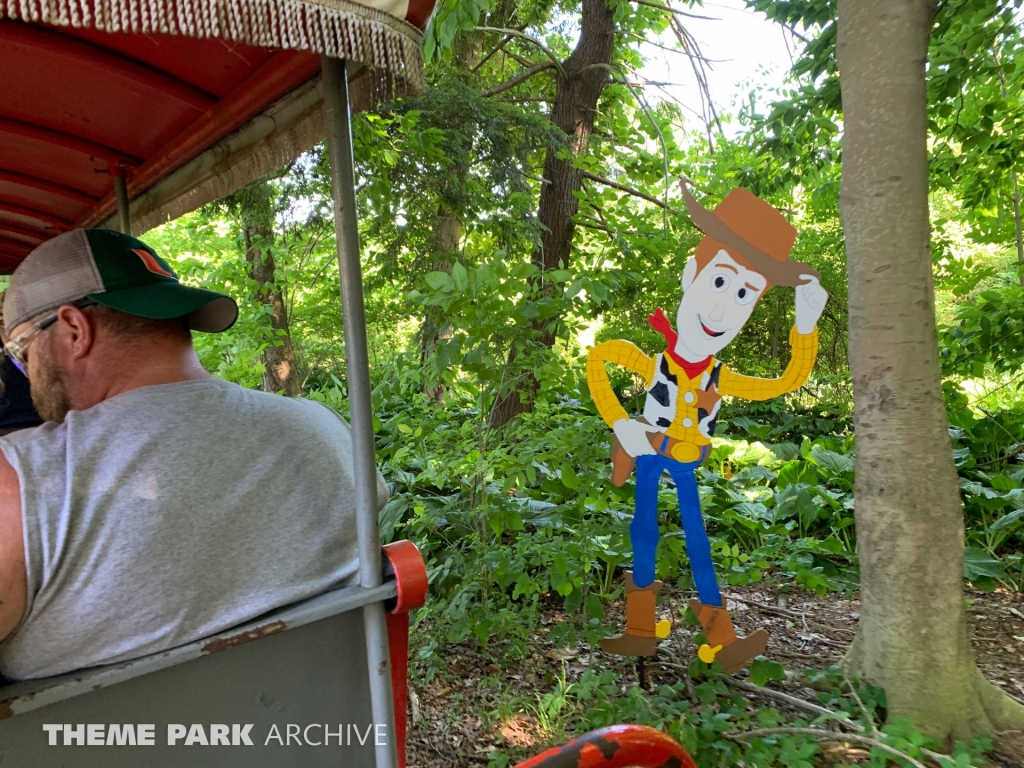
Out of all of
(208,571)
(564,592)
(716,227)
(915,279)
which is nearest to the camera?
(208,571)

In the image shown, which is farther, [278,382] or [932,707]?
[278,382]

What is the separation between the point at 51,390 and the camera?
1693 mm

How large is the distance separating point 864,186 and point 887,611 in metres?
1.86

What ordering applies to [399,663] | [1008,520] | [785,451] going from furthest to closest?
1. [785,451]
2. [1008,520]
3. [399,663]

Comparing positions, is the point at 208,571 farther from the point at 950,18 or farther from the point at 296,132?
the point at 950,18

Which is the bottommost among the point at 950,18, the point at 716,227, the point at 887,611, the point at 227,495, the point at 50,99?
the point at 887,611

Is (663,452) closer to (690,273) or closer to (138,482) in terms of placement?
(690,273)

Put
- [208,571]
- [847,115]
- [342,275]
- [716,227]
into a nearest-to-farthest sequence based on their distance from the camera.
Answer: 1. [208,571]
2. [342,275]
3. [847,115]
4. [716,227]

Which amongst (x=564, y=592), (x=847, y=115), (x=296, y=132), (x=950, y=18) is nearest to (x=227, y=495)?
(x=296, y=132)

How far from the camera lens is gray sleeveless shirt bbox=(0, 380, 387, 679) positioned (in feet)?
4.29

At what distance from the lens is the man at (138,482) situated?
1.31m

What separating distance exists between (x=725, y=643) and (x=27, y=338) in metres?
3.07

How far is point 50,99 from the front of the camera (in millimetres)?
2148

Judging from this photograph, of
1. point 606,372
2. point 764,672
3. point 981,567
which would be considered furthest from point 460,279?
point 981,567
